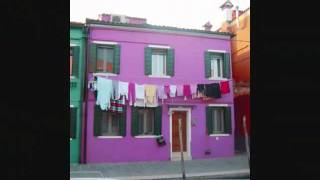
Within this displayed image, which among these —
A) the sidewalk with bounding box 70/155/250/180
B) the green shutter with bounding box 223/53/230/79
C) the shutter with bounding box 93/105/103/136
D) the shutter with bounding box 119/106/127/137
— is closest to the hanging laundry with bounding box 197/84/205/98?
the green shutter with bounding box 223/53/230/79

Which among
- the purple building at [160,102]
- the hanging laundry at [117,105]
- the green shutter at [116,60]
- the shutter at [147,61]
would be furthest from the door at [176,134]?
the green shutter at [116,60]

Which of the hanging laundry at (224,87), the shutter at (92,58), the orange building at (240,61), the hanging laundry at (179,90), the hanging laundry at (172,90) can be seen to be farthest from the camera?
the orange building at (240,61)

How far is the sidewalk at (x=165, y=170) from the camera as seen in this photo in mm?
10828

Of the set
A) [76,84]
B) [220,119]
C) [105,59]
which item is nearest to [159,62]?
[105,59]

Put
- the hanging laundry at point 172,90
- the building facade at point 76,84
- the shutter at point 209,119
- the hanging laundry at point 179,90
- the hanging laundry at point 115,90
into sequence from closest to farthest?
the building facade at point 76,84 → the hanging laundry at point 115,90 → the hanging laundry at point 172,90 → the hanging laundry at point 179,90 → the shutter at point 209,119

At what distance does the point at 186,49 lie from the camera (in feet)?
50.4

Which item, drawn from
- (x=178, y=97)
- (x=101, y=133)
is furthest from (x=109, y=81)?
(x=178, y=97)

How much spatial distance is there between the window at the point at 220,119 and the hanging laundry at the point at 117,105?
12.5 ft

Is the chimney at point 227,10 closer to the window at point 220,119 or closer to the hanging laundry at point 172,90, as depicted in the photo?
the window at point 220,119

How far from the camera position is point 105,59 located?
47.1 ft
